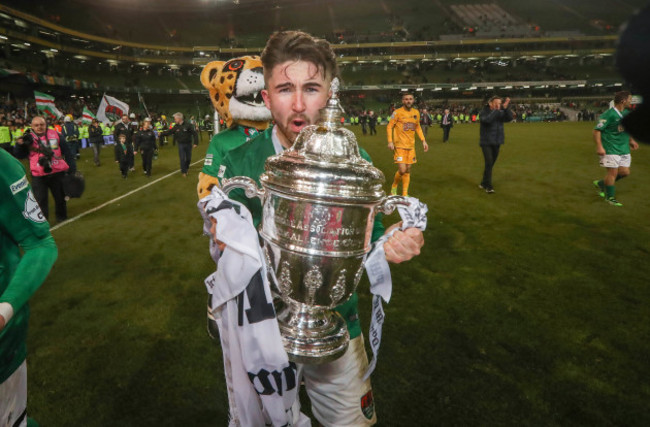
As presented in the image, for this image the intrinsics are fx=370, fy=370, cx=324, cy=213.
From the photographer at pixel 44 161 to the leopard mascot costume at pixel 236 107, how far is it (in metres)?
3.76

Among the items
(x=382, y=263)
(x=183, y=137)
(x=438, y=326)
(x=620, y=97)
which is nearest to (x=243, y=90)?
(x=382, y=263)

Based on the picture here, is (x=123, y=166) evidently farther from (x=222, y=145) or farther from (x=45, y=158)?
(x=222, y=145)

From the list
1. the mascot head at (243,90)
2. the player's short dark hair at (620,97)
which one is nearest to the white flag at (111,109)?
the mascot head at (243,90)

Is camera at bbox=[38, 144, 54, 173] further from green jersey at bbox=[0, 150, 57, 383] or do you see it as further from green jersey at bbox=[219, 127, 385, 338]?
green jersey at bbox=[219, 127, 385, 338]

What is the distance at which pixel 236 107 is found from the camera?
10.1 ft

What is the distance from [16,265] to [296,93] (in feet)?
4.02

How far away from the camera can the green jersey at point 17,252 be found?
4.20ft

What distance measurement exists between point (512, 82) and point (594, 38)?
42.1 feet

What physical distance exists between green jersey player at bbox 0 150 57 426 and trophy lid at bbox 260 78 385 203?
0.94 meters

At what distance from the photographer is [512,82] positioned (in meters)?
45.7

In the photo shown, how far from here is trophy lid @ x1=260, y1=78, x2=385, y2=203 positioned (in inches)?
38.4

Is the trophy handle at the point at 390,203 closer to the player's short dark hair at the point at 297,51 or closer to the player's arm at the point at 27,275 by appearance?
the player's short dark hair at the point at 297,51

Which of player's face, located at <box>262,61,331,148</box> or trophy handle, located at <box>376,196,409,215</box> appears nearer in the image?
trophy handle, located at <box>376,196,409,215</box>

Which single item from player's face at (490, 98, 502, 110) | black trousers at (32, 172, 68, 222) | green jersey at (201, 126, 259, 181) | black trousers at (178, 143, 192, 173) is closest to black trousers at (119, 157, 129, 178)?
black trousers at (178, 143, 192, 173)
